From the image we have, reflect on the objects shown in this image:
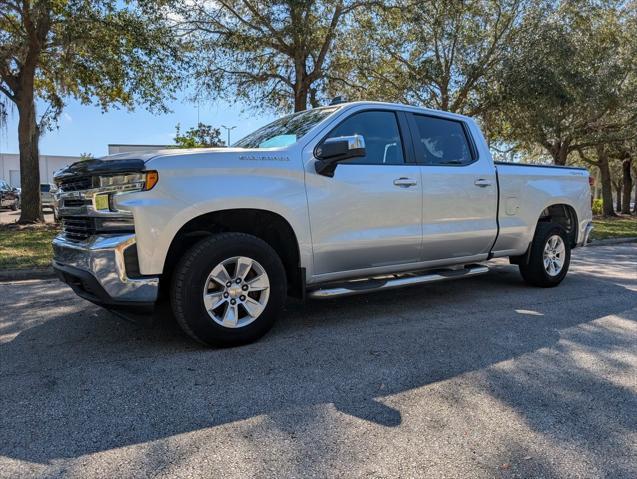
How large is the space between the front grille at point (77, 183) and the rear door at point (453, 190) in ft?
9.51

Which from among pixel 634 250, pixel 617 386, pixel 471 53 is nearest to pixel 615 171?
pixel 471 53

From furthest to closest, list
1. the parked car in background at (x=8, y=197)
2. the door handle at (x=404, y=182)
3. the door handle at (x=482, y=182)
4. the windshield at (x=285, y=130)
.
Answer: the parked car in background at (x=8, y=197) < the door handle at (x=482, y=182) < the door handle at (x=404, y=182) < the windshield at (x=285, y=130)

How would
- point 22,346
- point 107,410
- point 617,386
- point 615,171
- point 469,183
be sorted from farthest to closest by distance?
1. point 615,171
2. point 469,183
3. point 22,346
4. point 617,386
5. point 107,410

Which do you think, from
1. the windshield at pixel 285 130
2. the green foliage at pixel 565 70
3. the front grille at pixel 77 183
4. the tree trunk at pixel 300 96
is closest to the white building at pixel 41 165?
the tree trunk at pixel 300 96

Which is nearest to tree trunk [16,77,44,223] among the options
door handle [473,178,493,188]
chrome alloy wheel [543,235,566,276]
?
door handle [473,178,493,188]

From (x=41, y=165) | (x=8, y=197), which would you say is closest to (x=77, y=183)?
(x=8, y=197)

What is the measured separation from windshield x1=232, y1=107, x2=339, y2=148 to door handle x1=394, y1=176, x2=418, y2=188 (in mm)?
874

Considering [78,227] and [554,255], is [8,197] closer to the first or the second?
[78,227]

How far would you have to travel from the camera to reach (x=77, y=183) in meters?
3.73

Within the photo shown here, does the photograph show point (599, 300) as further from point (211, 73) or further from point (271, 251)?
point (211, 73)

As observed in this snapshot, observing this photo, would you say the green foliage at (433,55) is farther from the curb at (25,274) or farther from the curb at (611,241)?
the curb at (25,274)

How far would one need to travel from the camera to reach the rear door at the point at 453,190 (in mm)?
4852

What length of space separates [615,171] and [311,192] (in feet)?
152

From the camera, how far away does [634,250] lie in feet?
36.1
